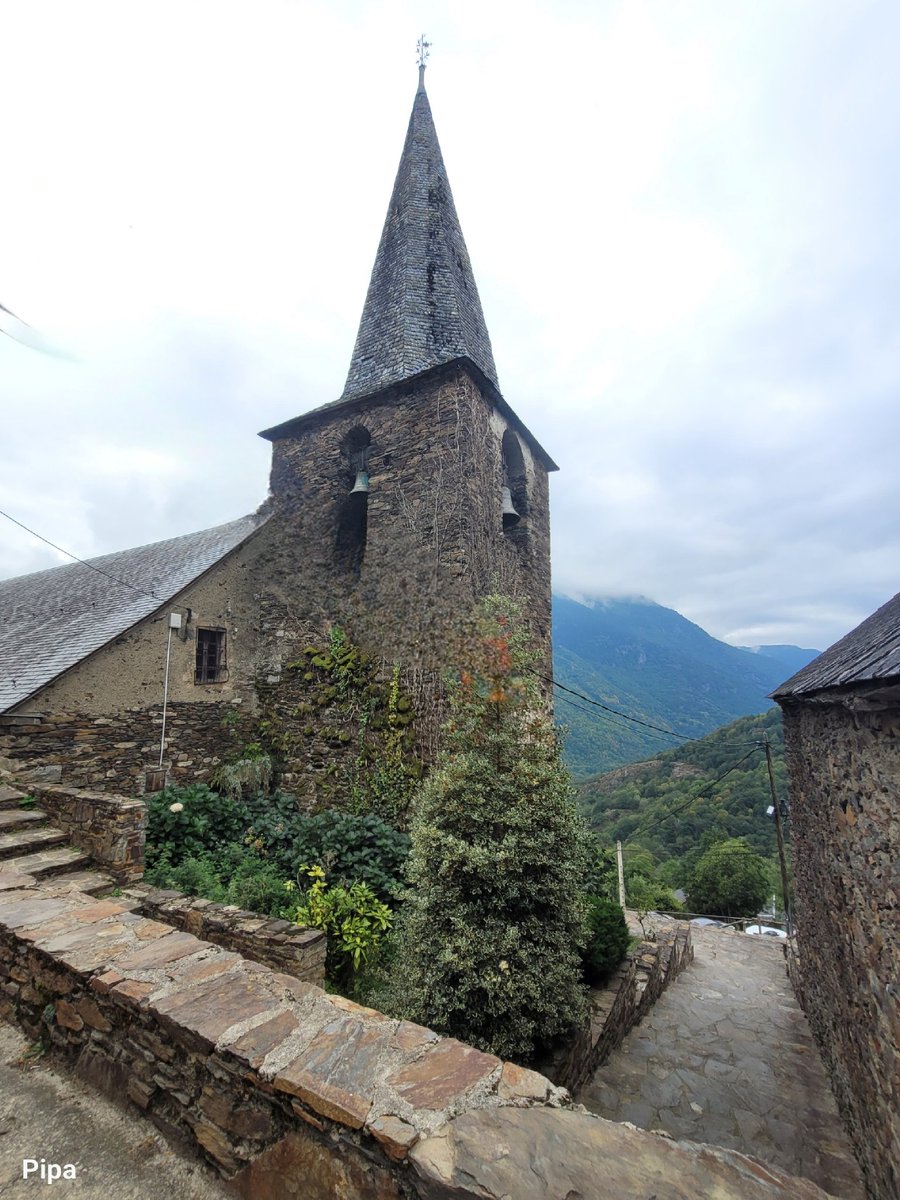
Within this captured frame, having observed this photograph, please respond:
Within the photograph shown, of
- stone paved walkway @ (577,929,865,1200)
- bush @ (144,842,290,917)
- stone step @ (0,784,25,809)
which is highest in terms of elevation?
stone step @ (0,784,25,809)

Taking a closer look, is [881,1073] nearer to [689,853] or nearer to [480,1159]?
[480,1159]

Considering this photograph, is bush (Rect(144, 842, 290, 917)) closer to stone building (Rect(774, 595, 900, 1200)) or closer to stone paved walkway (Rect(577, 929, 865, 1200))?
stone paved walkway (Rect(577, 929, 865, 1200))

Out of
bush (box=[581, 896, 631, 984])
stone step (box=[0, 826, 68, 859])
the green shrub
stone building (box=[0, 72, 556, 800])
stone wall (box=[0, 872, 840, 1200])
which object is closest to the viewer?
stone wall (box=[0, 872, 840, 1200])

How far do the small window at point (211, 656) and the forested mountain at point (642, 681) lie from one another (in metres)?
24.5

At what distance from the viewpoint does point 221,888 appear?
5996 millimetres

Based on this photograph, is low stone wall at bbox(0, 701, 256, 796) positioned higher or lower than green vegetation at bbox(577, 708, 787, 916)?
higher

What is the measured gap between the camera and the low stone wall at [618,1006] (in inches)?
193

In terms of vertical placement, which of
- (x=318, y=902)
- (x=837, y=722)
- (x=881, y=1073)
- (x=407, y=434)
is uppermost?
(x=407, y=434)

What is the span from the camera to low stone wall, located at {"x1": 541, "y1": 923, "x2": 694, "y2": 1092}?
4914 mm

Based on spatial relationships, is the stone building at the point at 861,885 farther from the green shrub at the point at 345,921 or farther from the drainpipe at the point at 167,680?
the drainpipe at the point at 167,680

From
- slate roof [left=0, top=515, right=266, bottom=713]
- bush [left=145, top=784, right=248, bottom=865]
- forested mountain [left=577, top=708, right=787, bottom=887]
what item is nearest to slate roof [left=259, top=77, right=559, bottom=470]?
slate roof [left=0, top=515, right=266, bottom=713]

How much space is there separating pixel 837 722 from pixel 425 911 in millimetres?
4120

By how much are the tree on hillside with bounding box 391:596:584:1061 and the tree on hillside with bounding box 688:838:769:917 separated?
73.7ft

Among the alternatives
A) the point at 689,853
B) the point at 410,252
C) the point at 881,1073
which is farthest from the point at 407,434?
the point at 689,853
